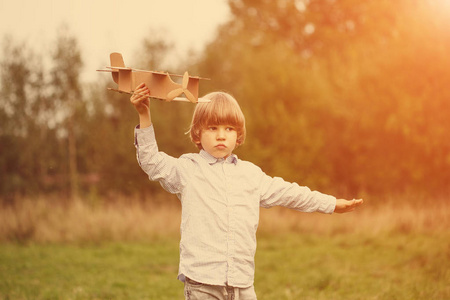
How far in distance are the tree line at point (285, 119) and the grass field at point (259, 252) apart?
1.12 meters

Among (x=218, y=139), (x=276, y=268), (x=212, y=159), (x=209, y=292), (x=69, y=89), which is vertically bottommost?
(x=276, y=268)

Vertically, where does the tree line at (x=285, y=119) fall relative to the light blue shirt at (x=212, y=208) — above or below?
above

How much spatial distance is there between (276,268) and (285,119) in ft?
18.6

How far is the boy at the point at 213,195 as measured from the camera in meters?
3.24

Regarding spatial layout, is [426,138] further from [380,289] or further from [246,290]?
[246,290]

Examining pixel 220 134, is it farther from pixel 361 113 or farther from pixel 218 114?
pixel 361 113

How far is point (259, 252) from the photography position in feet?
31.2

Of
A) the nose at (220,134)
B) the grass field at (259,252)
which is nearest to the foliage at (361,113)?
the grass field at (259,252)

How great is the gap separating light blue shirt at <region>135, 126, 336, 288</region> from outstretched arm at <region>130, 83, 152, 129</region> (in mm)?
51

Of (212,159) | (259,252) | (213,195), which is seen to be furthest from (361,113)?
(213,195)

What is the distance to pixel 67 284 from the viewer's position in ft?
22.6

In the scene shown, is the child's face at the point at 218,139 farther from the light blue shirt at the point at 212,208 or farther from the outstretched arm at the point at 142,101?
the outstretched arm at the point at 142,101

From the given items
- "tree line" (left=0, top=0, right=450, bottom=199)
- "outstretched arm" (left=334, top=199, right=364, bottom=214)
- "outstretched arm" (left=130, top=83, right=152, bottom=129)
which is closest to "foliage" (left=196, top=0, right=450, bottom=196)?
"tree line" (left=0, top=0, right=450, bottom=199)

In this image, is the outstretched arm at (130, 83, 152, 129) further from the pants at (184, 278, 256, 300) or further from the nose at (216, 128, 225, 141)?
the pants at (184, 278, 256, 300)
